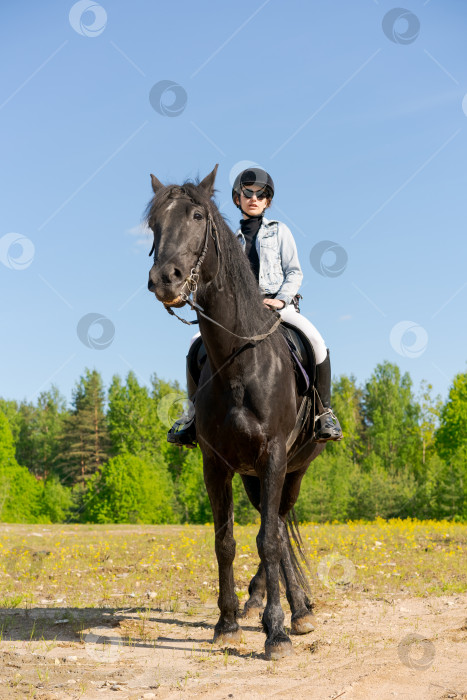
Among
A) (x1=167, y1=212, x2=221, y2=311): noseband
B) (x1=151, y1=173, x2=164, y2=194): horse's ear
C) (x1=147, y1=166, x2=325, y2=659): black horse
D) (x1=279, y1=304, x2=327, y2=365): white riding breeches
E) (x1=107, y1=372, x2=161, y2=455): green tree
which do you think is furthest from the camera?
(x1=107, y1=372, x2=161, y2=455): green tree

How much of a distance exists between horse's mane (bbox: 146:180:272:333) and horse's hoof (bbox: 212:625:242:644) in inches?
119

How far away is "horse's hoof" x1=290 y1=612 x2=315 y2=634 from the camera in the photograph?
6.82m

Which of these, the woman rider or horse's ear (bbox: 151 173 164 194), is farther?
the woman rider

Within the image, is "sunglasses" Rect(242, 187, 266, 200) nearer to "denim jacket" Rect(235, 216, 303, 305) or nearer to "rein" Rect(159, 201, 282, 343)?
"denim jacket" Rect(235, 216, 303, 305)

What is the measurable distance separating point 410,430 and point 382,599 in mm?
54820

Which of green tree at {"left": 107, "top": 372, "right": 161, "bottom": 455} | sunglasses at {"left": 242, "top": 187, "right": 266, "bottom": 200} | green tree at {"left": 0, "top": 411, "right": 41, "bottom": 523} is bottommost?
green tree at {"left": 0, "top": 411, "right": 41, "bottom": 523}

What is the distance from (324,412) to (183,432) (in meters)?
1.64

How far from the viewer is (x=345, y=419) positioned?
58438mm

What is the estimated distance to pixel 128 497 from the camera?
50.1m

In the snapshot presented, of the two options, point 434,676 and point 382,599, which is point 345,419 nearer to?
point 382,599

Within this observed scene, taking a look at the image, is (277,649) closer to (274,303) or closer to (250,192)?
(274,303)

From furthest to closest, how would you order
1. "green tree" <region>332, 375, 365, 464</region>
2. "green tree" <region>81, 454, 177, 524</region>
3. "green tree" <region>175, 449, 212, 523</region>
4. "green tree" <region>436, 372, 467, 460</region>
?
1. "green tree" <region>332, 375, 365, 464</region>
2. "green tree" <region>175, 449, 212, 523</region>
3. "green tree" <region>81, 454, 177, 524</region>
4. "green tree" <region>436, 372, 467, 460</region>

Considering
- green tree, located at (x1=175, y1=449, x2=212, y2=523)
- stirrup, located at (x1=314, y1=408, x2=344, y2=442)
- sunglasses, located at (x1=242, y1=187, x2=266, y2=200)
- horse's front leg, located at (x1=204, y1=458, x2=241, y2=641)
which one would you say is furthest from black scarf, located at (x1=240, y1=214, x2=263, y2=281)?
green tree, located at (x1=175, y1=449, x2=212, y2=523)

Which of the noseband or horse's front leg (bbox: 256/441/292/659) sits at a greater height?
the noseband
